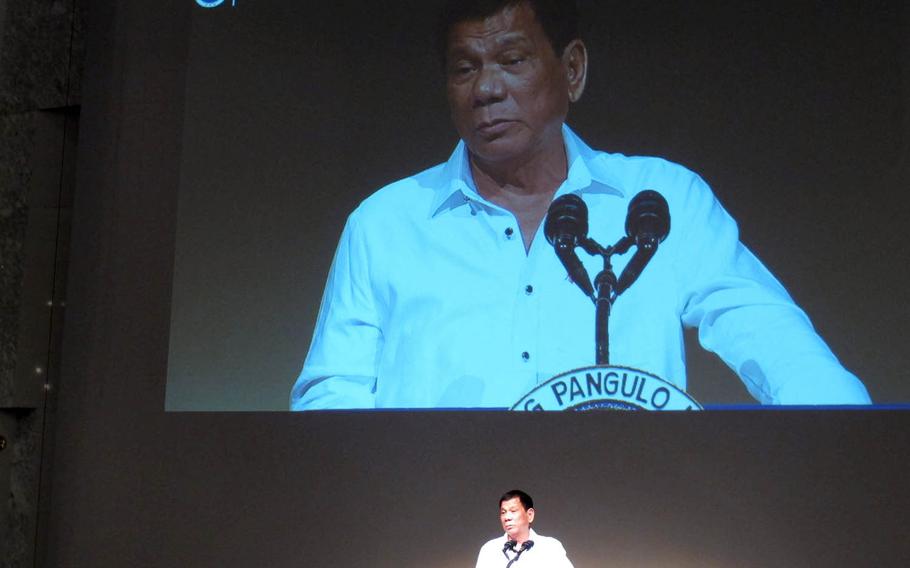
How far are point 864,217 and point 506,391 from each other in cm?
146

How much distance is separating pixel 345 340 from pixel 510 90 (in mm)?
1212

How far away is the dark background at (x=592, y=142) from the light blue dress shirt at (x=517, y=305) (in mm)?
74

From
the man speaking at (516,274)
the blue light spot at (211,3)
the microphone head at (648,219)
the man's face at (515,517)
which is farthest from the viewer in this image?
the blue light spot at (211,3)

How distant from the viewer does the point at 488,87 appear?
3893mm

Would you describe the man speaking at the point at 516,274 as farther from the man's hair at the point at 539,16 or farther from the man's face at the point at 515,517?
the man's face at the point at 515,517

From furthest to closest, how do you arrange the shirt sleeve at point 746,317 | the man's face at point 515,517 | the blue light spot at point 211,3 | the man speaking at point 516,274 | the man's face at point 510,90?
the blue light spot at point 211,3
the man's face at point 510,90
the man speaking at point 516,274
the shirt sleeve at point 746,317
the man's face at point 515,517

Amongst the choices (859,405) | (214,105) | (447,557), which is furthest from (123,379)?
(859,405)

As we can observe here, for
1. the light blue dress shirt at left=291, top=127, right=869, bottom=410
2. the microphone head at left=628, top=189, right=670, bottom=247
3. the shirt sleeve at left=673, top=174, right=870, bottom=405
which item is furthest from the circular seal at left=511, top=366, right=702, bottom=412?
the microphone head at left=628, top=189, right=670, bottom=247

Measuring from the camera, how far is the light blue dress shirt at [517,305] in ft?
11.6

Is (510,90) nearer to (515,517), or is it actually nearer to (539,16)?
(539,16)

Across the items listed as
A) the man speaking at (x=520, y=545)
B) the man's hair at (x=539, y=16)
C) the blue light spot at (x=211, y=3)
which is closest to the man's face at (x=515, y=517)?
the man speaking at (x=520, y=545)

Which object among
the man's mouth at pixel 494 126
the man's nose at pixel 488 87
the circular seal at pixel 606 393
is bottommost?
the circular seal at pixel 606 393

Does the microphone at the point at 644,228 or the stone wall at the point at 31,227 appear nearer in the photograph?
the microphone at the point at 644,228

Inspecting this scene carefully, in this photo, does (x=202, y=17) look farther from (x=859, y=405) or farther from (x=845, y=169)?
(x=859, y=405)
